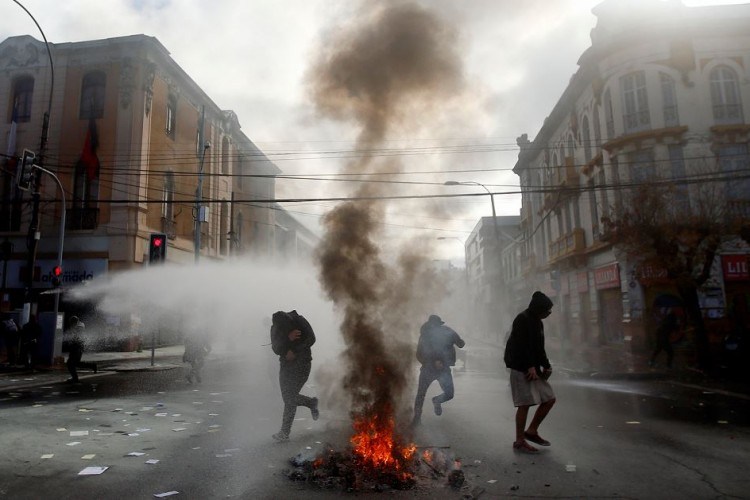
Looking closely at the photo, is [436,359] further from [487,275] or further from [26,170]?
[487,275]

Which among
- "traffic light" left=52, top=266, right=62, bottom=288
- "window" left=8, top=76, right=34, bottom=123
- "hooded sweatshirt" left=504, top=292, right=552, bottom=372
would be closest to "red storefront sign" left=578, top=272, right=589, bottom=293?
"hooded sweatshirt" left=504, top=292, right=552, bottom=372

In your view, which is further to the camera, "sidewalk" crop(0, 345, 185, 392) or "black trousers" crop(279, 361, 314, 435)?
"sidewalk" crop(0, 345, 185, 392)

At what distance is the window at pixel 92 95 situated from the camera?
21875 millimetres

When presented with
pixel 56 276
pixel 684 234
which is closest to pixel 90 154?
pixel 56 276

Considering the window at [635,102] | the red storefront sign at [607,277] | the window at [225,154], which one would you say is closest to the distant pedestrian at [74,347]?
the red storefront sign at [607,277]

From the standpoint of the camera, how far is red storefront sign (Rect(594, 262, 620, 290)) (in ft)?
65.6

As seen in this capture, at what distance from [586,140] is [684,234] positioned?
11.0 m

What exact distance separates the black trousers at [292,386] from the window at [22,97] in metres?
22.5

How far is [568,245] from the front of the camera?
25438 mm

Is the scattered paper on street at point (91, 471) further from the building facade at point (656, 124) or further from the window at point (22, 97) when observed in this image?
the window at point (22, 97)

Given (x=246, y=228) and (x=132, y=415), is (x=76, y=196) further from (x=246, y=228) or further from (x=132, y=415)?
(x=132, y=415)

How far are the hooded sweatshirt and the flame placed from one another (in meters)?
1.63

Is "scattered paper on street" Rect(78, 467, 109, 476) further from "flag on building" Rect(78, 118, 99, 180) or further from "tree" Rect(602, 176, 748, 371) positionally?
"flag on building" Rect(78, 118, 99, 180)

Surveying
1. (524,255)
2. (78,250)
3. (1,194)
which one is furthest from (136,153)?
(524,255)
